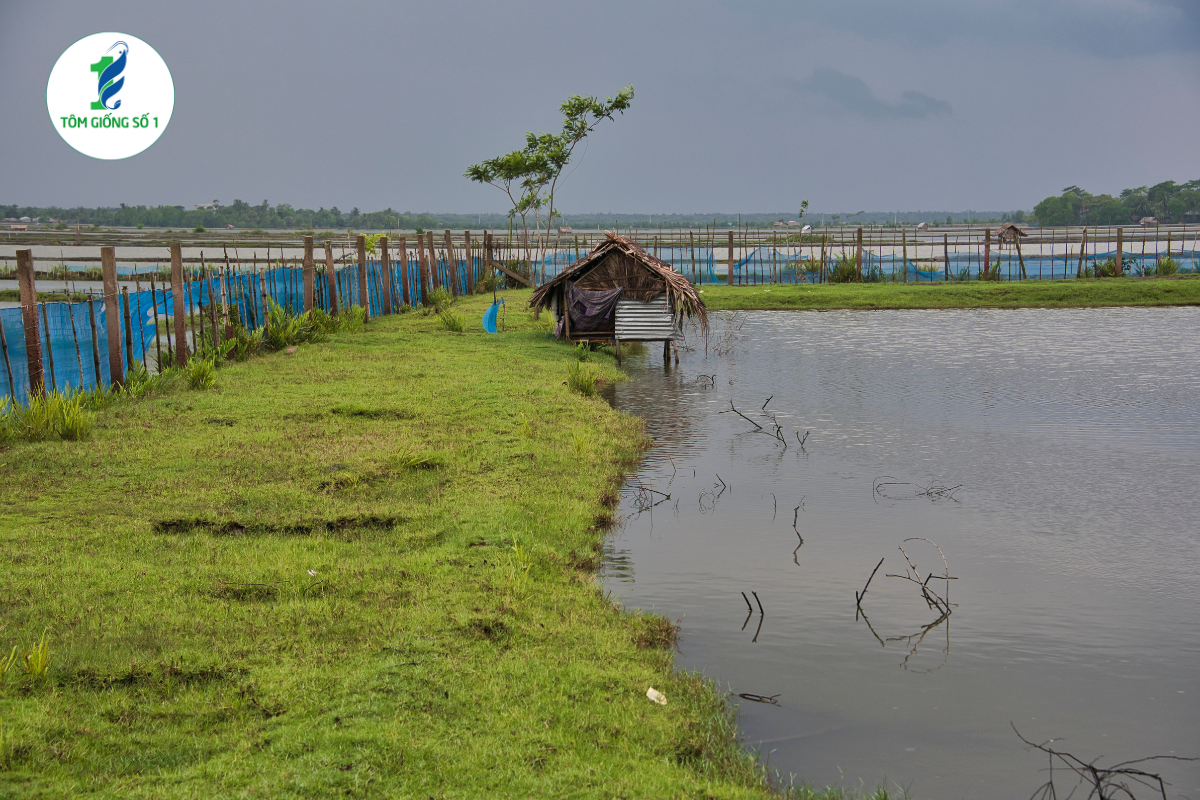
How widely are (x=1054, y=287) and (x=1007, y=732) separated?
28.8 metres

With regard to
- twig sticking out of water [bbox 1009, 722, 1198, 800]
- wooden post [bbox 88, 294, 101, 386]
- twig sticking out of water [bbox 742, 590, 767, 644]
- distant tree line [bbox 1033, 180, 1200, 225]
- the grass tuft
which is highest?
distant tree line [bbox 1033, 180, 1200, 225]

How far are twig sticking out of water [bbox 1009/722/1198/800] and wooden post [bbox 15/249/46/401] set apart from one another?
402 inches

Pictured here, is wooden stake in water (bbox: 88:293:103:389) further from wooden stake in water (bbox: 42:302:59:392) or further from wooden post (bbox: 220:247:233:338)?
wooden post (bbox: 220:247:233:338)

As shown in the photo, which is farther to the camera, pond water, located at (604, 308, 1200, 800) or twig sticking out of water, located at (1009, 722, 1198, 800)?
pond water, located at (604, 308, 1200, 800)

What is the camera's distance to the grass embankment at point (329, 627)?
4.08 meters

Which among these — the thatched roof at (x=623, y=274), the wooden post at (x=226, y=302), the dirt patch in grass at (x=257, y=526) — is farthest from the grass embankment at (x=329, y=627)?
the thatched roof at (x=623, y=274)

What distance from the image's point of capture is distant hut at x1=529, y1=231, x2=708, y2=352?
1811 cm

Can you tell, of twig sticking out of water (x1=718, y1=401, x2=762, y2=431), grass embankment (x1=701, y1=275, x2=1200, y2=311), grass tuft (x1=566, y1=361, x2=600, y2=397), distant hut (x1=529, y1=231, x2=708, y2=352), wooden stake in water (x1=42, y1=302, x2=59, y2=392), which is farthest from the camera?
grass embankment (x1=701, y1=275, x2=1200, y2=311)

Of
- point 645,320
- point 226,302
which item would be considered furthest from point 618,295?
point 226,302

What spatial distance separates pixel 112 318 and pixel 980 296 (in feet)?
84.2

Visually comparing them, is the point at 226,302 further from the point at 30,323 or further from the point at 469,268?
the point at 469,268

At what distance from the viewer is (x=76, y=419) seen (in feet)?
31.3

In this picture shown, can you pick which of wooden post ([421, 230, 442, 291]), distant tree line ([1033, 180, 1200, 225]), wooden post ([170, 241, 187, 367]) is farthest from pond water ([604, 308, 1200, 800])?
distant tree line ([1033, 180, 1200, 225])

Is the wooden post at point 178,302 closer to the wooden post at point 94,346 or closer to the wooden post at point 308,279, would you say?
the wooden post at point 94,346
